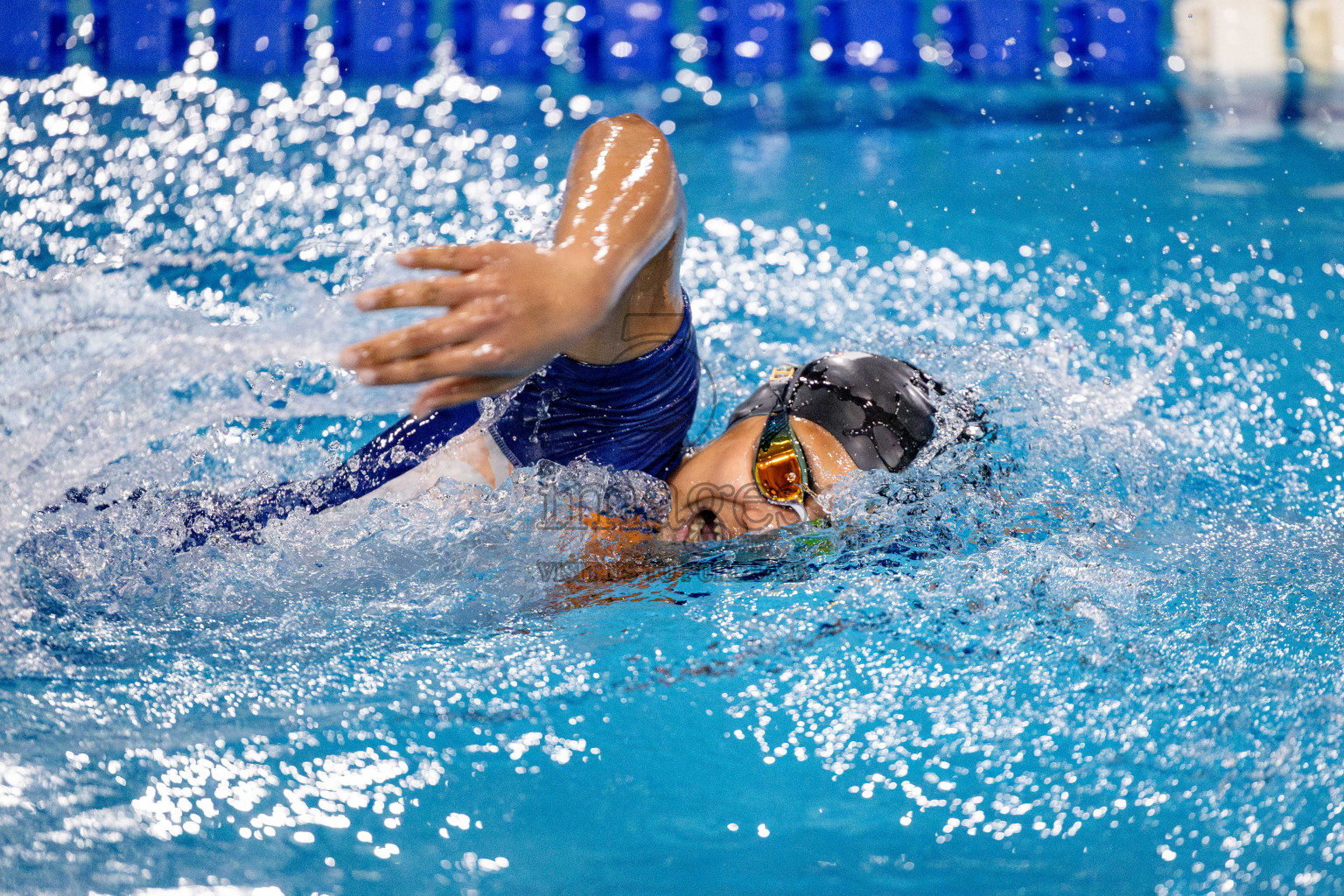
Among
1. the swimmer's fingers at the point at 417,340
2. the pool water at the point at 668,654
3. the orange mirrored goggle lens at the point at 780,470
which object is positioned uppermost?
the swimmer's fingers at the point at 417,340

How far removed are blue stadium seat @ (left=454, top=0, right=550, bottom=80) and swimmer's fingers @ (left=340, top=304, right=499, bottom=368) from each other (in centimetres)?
367

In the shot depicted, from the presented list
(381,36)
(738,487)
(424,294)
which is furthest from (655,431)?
(381,36)

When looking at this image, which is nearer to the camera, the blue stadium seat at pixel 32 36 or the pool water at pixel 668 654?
the pool water at pixel 668 654

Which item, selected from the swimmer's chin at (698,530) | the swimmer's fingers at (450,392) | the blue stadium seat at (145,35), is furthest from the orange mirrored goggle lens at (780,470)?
the blue stadium seat at (145,35)

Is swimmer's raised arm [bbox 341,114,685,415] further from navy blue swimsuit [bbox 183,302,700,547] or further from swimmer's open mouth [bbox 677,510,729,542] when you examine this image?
swimmer's open mouth [bbox 677,510,729,542]

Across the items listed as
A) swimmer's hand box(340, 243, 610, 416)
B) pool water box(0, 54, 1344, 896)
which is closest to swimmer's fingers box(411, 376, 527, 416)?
swimmer's hand box(340, 243, 610, 416)

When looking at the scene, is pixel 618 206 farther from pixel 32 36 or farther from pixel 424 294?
pixel 32 36

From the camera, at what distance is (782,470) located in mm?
1815

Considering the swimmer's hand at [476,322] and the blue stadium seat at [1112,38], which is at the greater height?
the blue stadium seat at [1112,38]

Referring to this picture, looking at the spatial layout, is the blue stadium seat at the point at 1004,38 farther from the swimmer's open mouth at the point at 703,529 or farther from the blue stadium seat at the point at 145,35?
the swimmer's open mouth at the point at 703,529

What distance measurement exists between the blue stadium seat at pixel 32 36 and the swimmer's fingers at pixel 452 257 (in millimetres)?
4051

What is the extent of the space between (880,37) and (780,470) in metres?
3.42

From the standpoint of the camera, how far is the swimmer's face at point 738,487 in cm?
183

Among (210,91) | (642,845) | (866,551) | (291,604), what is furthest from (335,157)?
(642,845)
